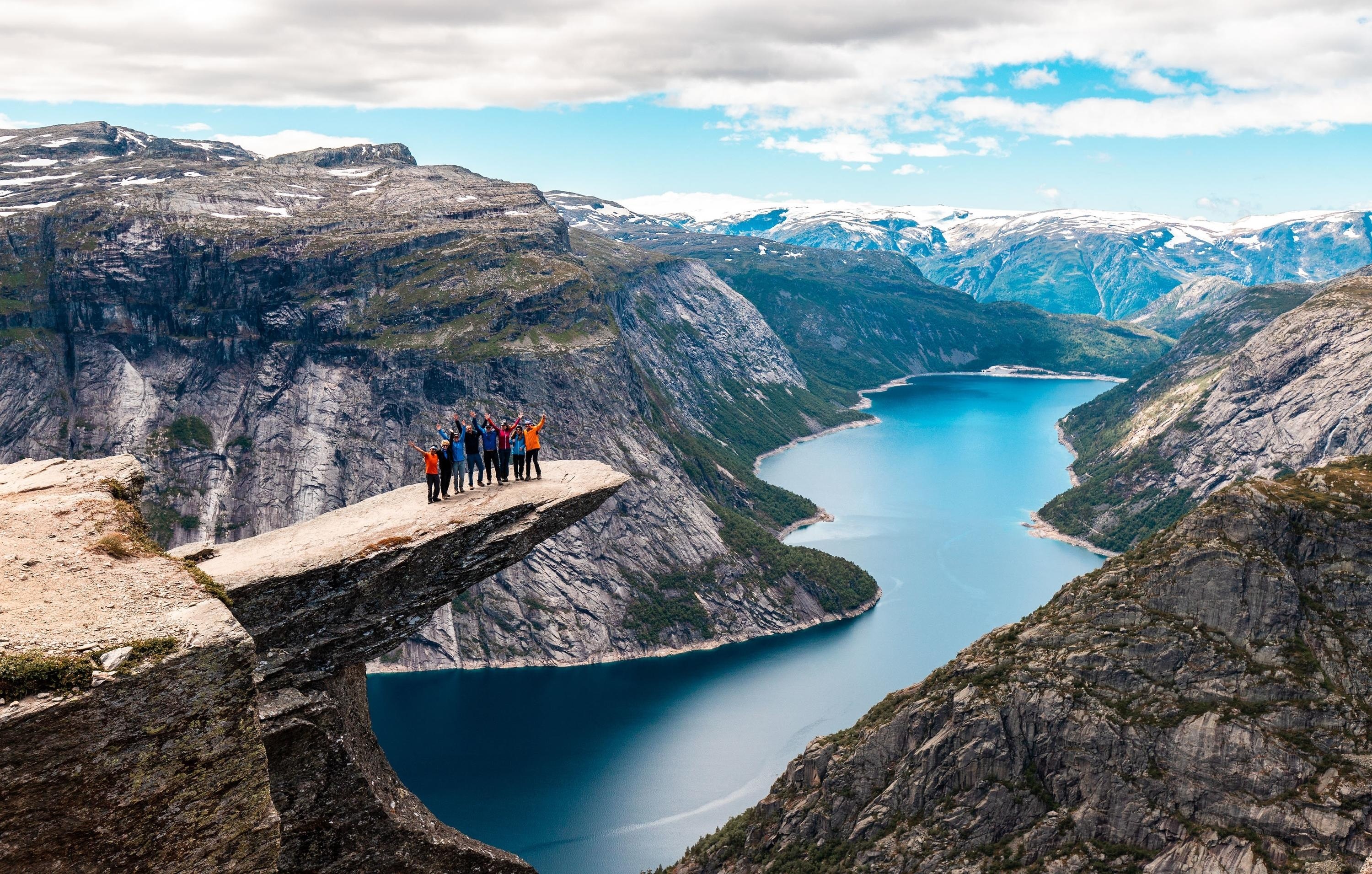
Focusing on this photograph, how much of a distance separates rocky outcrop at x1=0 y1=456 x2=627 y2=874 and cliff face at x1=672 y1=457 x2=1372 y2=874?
215 ft

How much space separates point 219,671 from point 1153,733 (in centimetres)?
8903

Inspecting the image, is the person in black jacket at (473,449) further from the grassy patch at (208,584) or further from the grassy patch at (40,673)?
the grassy patch at (40,673)

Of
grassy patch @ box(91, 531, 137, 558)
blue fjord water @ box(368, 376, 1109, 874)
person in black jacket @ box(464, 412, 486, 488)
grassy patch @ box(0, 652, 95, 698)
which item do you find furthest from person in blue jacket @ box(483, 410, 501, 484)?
blue fjord water @ box(368, 376, 1109, 874)

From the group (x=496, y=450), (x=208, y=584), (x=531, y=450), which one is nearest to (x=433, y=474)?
(x=496, y=450)

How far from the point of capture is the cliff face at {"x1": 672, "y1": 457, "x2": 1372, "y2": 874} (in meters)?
85.6

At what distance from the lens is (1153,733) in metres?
91.2

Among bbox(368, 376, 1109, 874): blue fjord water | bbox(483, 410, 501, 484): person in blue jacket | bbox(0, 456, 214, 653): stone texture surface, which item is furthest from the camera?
bbox(368, 376, 1109, 874): blue fjord water

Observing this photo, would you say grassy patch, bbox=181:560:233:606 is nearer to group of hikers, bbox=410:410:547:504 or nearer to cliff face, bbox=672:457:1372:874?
group of hikers, bbox=410:410:547:504

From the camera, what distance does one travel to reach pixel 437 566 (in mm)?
40688

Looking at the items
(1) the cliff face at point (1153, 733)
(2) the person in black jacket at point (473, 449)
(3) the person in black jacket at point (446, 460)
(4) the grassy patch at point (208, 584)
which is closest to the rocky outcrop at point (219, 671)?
(4) the grassy patch at point (208, 584)

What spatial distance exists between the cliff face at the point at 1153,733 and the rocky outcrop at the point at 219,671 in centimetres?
6550

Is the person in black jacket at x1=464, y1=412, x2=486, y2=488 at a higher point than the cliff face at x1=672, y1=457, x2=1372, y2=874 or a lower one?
higher

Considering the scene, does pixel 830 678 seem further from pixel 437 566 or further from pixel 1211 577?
pixel 437 566

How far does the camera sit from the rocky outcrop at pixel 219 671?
24.0 metres
